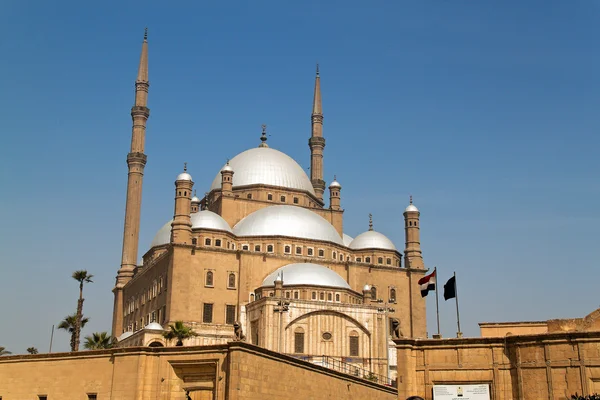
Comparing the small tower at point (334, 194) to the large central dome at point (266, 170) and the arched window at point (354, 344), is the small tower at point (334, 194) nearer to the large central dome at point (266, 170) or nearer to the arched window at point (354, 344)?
the large central dome at point (266, 170)

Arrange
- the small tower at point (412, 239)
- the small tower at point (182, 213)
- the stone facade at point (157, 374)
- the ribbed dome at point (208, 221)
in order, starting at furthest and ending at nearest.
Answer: the small tower at point (412, 239)
the ribbed dome at point (208, 221)
the small tower at point (182, 213)
the stone facade at point (157, 374)

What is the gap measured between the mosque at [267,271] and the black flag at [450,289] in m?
17.6

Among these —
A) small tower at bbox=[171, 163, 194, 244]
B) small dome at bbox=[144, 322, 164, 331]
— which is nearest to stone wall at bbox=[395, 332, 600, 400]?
small dome at bbox=[144, 322, 164, 331]

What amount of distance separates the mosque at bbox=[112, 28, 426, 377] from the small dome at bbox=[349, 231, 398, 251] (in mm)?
82

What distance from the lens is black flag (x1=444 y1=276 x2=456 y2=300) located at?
25.1 m

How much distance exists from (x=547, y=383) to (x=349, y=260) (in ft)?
108

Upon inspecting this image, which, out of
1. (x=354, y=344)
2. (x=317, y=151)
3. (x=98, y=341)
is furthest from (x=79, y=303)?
(x=317, y=151)

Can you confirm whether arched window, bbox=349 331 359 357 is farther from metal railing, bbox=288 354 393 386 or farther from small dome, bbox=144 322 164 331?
small dome, bbox=144 322 164 331

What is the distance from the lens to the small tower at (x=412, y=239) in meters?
54.5

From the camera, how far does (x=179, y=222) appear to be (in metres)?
48.1

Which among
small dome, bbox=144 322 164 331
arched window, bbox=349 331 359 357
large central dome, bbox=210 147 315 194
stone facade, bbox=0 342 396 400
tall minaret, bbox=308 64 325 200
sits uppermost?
tall minaret, bbox=308 64 325 200

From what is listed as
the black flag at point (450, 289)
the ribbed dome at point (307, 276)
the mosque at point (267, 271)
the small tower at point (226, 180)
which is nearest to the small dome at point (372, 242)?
the mosque at point (267, 271)

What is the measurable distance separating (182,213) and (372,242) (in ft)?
48.8

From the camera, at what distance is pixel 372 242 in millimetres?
55844
